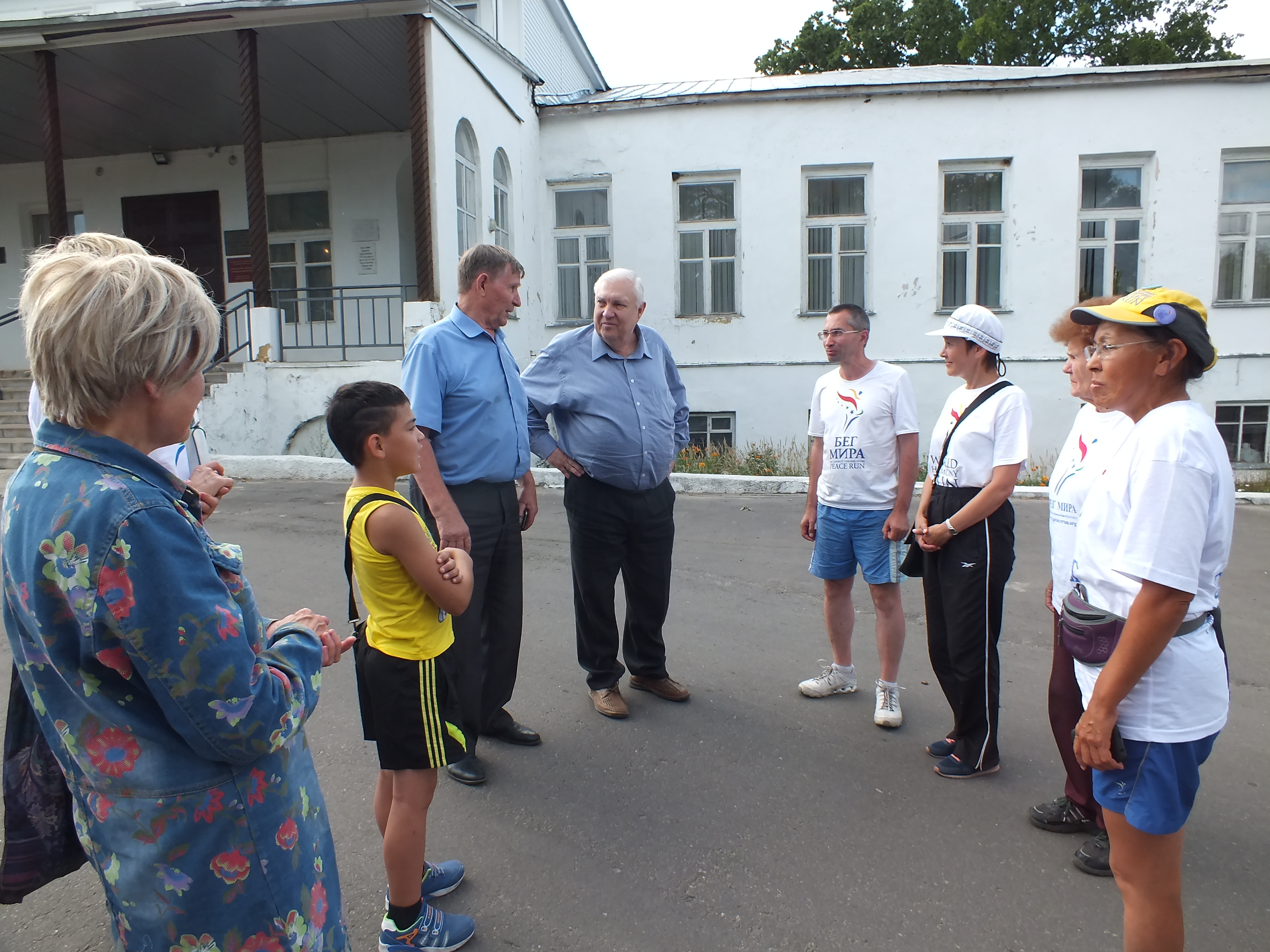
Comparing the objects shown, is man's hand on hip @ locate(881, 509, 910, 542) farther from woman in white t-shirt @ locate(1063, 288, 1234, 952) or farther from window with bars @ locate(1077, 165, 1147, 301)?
window with bars @ locate(1077, 165, 1147, 301)

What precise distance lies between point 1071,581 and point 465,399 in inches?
89.4

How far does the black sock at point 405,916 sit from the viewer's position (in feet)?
7.51

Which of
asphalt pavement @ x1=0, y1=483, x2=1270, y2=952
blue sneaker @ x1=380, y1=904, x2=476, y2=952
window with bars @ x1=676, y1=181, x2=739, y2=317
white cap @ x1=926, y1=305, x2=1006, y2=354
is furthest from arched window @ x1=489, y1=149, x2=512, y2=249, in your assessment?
blue sneaker @ x1=380, y1=904, x2=476, y2=952

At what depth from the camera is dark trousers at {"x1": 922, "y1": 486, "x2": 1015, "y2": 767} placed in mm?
3264

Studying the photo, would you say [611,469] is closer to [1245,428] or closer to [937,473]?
[937,473]

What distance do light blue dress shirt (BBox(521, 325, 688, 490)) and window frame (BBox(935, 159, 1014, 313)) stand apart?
32.7ft

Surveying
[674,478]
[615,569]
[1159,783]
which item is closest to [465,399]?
[615,569]

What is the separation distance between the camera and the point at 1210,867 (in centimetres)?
273

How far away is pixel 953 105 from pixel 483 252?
11.4m

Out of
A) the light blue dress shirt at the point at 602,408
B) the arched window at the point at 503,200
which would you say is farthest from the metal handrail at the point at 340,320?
the light blue dress shirt at the point at 602,408

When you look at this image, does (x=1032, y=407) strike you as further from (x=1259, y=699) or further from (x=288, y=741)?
(x=288, y=741)

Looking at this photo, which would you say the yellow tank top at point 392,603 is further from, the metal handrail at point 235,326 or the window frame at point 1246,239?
the window frame at point 1246,239

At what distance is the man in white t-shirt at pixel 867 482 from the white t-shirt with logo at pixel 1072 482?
0.98 meters

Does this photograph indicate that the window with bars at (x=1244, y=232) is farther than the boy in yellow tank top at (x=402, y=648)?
Yes
